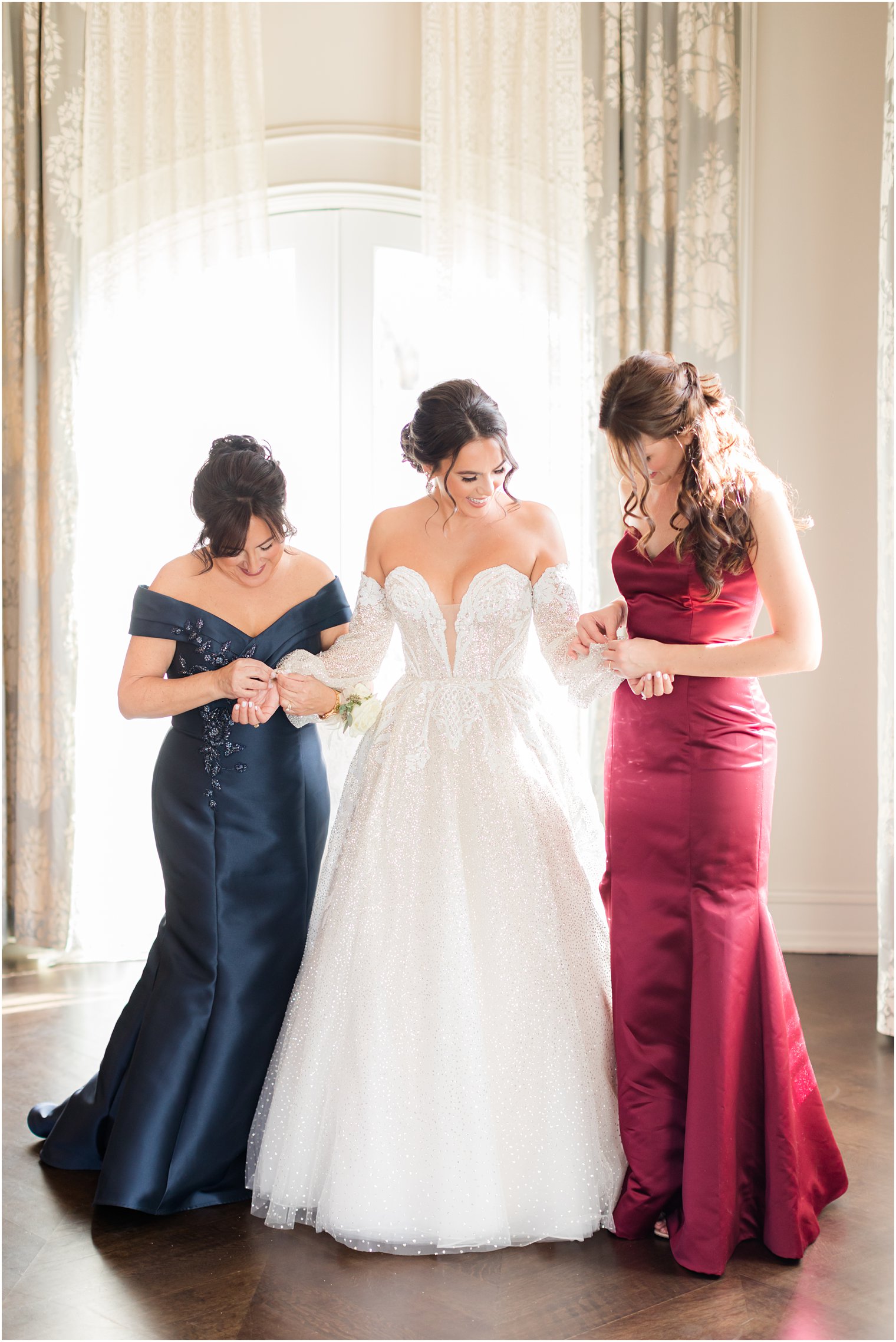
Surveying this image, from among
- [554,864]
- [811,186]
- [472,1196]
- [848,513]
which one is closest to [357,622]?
[554,864]

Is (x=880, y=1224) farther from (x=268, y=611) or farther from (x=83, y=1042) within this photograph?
(x=83, y=1042)

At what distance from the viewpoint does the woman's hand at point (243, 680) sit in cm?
258

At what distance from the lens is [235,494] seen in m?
2.62

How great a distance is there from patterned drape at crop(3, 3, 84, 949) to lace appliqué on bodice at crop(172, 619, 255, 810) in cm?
214

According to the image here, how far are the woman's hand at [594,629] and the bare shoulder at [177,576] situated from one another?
0.97 m

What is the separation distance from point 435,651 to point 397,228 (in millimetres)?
2921

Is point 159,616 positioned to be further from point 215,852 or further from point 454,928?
point 454,928

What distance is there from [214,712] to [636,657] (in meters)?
1.06

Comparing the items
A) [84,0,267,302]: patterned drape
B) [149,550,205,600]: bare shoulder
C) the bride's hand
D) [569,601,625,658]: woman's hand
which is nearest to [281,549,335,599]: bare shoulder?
[149,550,205,600]: bare shoulder

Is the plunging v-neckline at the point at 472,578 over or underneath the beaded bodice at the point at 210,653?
over

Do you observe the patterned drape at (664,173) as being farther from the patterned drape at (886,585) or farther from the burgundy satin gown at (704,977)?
the burgundy satin gown at (704,977)

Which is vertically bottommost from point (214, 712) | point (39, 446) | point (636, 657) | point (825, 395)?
point (214, 712)

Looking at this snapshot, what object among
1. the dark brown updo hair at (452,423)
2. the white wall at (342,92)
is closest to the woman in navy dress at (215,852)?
the dark brown updo hair at (452,423)

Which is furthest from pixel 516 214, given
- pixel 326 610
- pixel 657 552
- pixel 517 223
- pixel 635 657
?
pixel 635 657
